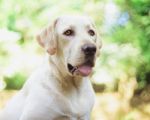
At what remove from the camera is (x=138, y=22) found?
3.73 metres

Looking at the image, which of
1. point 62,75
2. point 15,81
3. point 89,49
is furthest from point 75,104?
point 15,81

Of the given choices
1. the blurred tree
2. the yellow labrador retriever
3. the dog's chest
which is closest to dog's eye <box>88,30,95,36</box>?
the yellow labrador retriever

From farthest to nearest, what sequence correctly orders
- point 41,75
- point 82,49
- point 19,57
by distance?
point 19,57, point 41,75, point 82,49

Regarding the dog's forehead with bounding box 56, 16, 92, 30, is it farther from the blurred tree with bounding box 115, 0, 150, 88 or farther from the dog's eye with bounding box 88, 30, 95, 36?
the blurred tree with bounding box 115, 0, 150, 88

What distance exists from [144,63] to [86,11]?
0.51 m

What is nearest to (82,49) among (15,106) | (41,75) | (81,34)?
(81,34)

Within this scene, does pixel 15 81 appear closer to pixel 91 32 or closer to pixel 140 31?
pixel 140 31

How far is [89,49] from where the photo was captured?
6.83 feet

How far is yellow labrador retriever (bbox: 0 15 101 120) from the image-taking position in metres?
2.12

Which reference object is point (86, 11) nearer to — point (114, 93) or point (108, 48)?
point (108, 48)

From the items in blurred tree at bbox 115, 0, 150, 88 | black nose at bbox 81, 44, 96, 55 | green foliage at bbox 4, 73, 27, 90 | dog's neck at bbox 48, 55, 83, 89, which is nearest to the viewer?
black nose at bbox 81, 44, 96, 55

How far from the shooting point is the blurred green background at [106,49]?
3604mm

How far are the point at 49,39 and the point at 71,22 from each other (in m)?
0.10

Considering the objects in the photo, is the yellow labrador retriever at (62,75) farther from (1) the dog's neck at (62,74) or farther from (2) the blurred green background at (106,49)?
(2) the blurred green background at (106,49)
